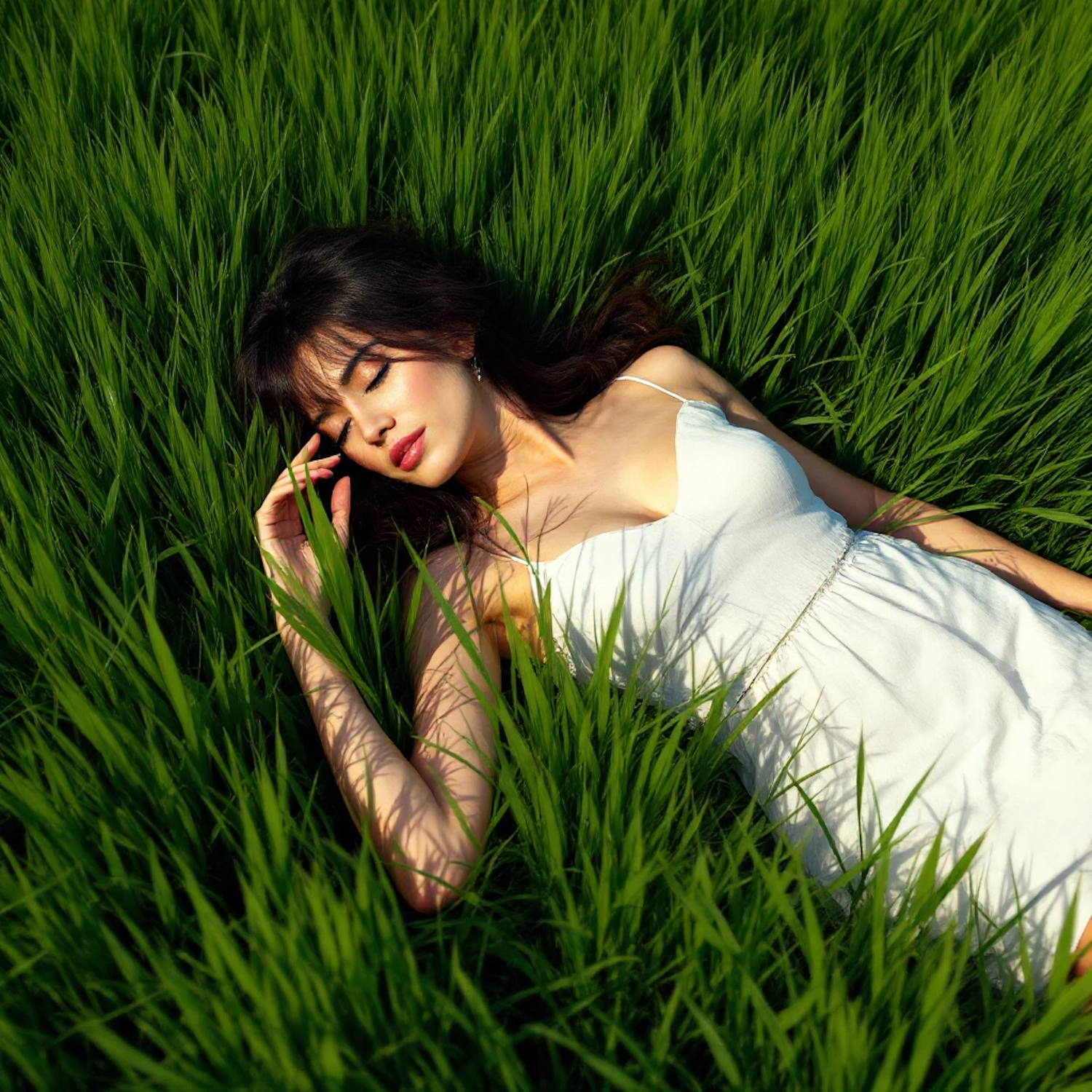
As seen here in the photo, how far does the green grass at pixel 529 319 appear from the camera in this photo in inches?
34.0

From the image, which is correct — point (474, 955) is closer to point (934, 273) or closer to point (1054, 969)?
point (1054, 969)

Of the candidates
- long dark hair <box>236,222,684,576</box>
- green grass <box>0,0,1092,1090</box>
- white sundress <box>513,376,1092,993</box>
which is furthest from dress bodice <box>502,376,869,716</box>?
long dark hair <box>236,222,684,576</box>

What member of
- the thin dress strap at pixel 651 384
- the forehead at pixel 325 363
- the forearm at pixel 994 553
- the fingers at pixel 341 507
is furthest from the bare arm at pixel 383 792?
the forearm at pixel 994 553

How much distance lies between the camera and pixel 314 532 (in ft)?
4.14

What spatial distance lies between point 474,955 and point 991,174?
1858 millimetres

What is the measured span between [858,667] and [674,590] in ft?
0.98

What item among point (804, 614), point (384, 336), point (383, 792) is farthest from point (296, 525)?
point (804, 614)

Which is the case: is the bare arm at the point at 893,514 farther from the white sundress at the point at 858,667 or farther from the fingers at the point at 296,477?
the fingers at the point at 296,477

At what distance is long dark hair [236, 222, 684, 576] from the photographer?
4.98 ft

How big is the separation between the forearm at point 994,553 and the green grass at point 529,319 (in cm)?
14

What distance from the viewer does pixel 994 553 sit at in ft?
5.18

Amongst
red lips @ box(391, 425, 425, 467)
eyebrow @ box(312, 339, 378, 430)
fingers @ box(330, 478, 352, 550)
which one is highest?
eyebrow @ box(312, 339, 378, 430)

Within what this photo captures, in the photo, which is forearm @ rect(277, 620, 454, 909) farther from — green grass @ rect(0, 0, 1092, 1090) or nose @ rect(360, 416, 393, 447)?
nose @ rect(360, 416, 393, 447)

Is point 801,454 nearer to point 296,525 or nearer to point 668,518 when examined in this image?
point 668,518
